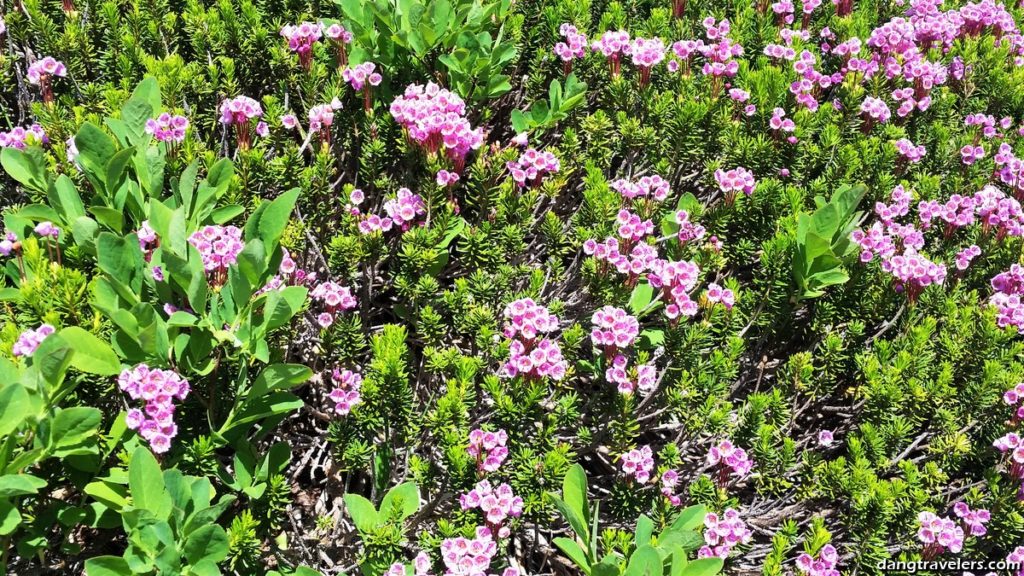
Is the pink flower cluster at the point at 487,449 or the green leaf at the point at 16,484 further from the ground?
the green leaf at the point at 16,484

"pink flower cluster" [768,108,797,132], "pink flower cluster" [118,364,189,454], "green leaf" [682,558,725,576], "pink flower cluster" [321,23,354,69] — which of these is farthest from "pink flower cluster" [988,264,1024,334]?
"pink flower cluster" [118,364,189,454]

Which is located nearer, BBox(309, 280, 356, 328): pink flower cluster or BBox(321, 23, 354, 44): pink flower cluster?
BBox(309, 280, 356, 328): pink flower cluster

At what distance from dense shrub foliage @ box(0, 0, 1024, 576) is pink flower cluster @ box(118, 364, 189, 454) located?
0.04 feet

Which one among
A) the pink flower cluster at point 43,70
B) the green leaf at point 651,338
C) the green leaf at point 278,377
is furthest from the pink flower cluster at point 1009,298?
the pink flower cluster at point 43,70

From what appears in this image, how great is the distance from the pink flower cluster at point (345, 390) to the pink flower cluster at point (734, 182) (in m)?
1.69

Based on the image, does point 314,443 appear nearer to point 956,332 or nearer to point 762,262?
point 762,262

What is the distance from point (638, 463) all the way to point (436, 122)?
148cm

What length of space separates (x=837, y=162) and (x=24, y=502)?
343 cm

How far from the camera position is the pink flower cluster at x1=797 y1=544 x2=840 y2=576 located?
2932 mm

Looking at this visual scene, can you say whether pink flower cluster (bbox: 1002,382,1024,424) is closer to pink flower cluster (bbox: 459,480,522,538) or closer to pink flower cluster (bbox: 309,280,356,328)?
pink flower cluster (bbox: 459,480,522,538)

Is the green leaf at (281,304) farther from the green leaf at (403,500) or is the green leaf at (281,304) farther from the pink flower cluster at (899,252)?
the pink flower cluster at (899,252)

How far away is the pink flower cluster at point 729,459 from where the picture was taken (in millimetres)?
3092

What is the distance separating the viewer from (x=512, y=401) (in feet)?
9.91

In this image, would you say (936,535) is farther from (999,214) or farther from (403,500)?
(403,500)
